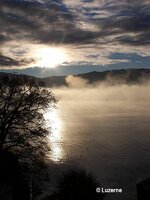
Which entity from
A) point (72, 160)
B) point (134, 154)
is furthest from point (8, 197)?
point (134, 154)

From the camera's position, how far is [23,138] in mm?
38875

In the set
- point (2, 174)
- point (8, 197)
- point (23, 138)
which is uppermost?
point (23, 138)

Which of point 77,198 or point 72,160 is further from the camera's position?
point 72,160

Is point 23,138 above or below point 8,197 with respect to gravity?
above

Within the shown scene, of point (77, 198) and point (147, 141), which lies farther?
point (147, 141)

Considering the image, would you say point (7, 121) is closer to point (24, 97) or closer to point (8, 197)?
point (24, 97)

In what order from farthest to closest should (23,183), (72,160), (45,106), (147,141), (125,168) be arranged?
(147,141) < (72,160) < (125,168) < (45,106) < (23,183)

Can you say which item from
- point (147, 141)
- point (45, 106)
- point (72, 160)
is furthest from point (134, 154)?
point (45, 106)

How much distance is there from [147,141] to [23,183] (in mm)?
86740

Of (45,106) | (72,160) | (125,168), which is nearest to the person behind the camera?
(45,106)

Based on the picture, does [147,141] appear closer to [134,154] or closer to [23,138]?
[134,154]

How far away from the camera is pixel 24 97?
1558 inches

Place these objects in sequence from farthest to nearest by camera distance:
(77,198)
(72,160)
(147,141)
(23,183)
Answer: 1. (147,141)
2. (72,160)
3. (23,183)
4. (77,198)

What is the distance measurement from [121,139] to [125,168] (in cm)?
5025
